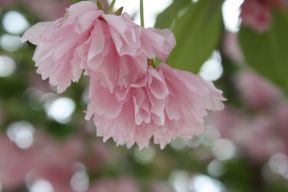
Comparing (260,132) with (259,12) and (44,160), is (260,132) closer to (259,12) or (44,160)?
(44,160)

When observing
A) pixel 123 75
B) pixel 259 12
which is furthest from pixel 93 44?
pixel 259 12

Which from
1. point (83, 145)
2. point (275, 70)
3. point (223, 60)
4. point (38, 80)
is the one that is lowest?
point (83, 145)

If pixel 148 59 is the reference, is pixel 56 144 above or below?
below

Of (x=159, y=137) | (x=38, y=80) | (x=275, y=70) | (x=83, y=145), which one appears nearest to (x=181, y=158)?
Result: (x=83, y=145)

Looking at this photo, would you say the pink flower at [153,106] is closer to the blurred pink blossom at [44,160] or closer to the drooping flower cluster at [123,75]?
the drooping flower cluster at [123,75]

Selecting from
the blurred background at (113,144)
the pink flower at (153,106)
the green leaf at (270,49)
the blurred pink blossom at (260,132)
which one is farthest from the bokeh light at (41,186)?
the pink flower at (153,106)

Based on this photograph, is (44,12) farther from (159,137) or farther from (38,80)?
(159,137)
